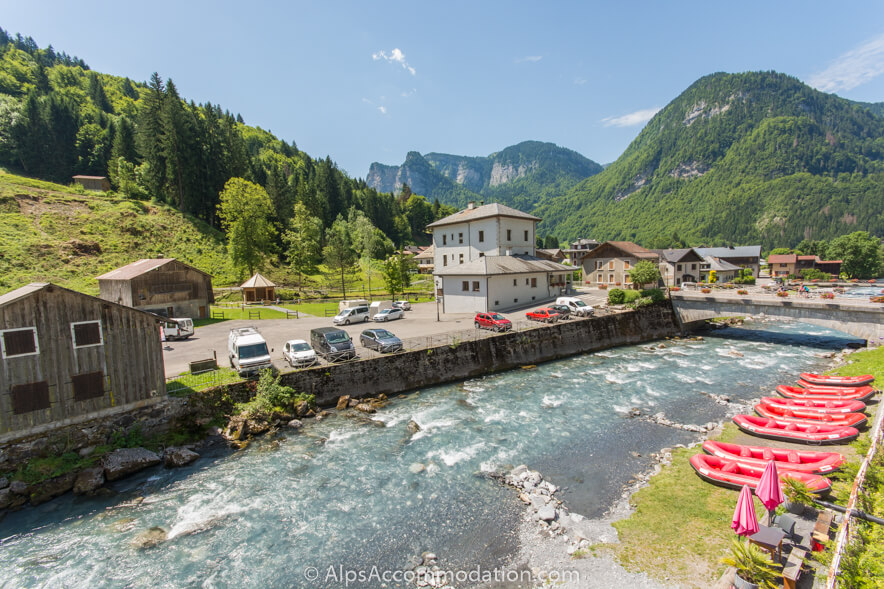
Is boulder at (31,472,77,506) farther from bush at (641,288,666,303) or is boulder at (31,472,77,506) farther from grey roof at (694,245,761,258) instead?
grey roof at (694,245,761,258)

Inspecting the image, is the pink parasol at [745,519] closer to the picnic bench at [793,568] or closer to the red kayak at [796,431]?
the picnic bench at [793,568]

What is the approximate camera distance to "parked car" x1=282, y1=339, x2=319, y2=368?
78.1ft

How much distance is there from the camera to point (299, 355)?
946 inches

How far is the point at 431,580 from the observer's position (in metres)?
10.7

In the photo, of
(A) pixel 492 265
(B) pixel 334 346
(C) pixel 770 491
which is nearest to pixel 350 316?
(B) pixel 334 346

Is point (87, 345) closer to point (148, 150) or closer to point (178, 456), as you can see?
point (178, 456)

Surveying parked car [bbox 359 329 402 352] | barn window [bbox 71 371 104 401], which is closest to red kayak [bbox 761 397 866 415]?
parked car [bbox 359 329 402 352]

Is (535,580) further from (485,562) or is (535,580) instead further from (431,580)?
(431,580)

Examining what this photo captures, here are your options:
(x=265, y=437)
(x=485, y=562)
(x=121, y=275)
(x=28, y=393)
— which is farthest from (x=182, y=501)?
(x=121, y=275)

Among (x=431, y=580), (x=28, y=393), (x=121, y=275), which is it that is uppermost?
(x=121, y=275)

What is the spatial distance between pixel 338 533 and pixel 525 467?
7942 millimetres

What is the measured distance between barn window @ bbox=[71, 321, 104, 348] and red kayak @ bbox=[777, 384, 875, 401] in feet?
120

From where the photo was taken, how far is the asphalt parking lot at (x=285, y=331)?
26938 mm

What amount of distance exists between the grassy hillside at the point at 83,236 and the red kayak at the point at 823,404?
6996cm
